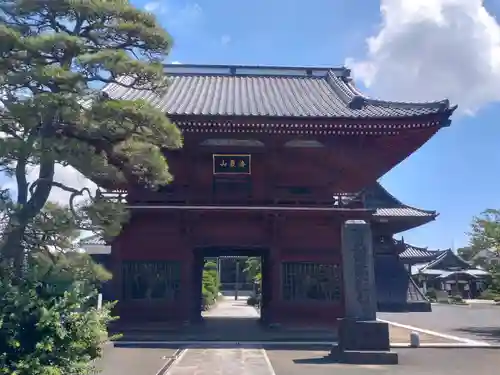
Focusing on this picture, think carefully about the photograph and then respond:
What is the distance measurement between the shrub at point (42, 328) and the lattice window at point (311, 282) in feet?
32.7

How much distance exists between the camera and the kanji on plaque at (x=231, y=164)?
16.9m

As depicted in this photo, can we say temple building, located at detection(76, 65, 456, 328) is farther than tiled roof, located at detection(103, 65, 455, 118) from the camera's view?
No

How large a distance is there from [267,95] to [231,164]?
15.3 ft

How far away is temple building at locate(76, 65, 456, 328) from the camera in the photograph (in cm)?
1565

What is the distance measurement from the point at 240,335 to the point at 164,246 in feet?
13.1

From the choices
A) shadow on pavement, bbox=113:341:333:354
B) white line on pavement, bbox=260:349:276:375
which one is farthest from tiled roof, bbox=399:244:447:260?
white line on pavement, bbox=260:349:276:375

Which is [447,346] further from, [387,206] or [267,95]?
[387,206]

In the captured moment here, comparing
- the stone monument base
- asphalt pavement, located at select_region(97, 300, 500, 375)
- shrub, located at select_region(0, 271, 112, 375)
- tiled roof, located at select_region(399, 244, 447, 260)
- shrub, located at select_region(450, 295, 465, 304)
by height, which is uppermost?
tiled roof, located at select_region(399, 244, 447, 260)

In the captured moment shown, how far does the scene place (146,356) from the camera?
467 inches

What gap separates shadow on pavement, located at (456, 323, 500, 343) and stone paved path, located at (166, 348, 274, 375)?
8916 millimetres

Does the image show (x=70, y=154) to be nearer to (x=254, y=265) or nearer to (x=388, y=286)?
(x=388, y=286)

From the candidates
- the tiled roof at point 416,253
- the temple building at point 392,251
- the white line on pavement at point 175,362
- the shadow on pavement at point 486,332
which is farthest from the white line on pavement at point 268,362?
the tiled roof at point 416,253

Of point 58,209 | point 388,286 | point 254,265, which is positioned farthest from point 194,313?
point 254,265

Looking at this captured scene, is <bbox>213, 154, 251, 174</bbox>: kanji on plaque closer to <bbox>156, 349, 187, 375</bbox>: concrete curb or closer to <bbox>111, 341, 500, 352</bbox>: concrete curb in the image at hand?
<bbox>111, 341, 500, 352</bbox>: concrete curb
